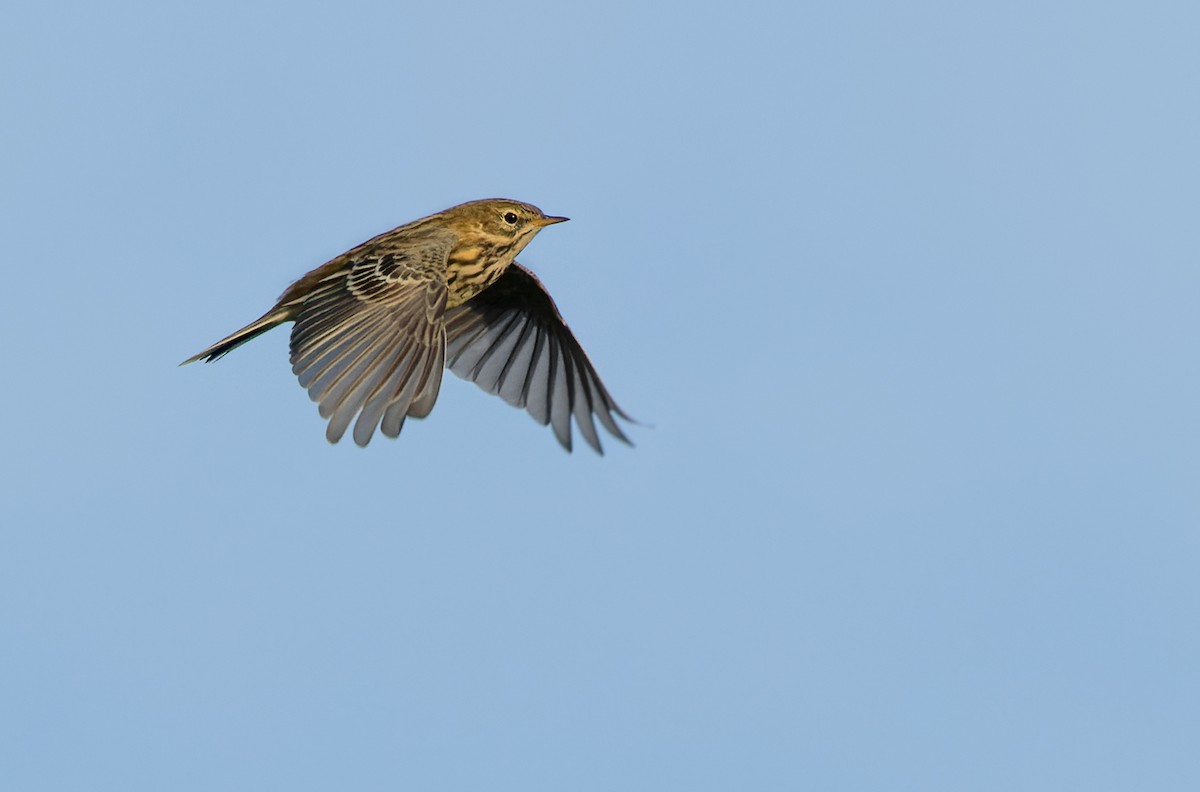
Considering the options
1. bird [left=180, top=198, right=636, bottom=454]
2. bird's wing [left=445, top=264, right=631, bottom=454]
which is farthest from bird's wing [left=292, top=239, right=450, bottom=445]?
bird's wing [left=445, top=264, right=631, bottom=454]

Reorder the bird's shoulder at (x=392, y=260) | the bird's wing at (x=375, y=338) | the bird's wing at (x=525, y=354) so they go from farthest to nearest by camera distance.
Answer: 1. the bird's wing at (x=525, y=354)
2. the bird's shoulder at (x=392, y=260)
3. the bird's wing at (x=375, y=338)

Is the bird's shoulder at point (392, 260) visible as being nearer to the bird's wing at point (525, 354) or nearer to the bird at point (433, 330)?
the bird at point (433, 330)

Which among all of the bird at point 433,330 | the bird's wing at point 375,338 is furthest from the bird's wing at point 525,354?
the bird's wing at point 375,338

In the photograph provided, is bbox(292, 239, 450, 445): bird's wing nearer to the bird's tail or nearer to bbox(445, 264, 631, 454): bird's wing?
the bird's tail

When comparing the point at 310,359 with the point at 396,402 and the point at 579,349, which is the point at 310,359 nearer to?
the point at 396,402

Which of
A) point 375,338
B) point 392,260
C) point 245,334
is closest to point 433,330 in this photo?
point 375,338

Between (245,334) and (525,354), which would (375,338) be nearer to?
(245,334)
